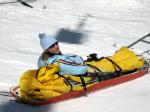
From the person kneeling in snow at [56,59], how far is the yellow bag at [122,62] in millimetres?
372

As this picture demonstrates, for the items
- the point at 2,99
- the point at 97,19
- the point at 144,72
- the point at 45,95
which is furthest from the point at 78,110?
the point at 97,19

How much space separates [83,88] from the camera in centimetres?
526

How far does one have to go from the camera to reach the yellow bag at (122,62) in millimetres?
5648

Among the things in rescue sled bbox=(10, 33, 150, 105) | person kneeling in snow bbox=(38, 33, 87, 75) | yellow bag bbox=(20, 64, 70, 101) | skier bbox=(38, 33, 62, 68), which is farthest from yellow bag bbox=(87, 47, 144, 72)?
yellow bag bbox=(20, 64, 70, 101)

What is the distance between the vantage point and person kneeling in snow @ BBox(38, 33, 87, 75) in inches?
205

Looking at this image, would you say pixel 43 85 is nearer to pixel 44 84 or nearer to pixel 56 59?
pixel 44 84

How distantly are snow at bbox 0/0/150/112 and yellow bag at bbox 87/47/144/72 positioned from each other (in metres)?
0.19

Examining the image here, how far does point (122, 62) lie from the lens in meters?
5.80

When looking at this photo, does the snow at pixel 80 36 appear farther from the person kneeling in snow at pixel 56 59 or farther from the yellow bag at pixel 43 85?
the person kneeling in snow at pixel 56 59

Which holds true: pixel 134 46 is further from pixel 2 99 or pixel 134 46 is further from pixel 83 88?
pixel 2 99

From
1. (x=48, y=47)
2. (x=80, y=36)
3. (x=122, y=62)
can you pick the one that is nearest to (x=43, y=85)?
(x=48, y=47)

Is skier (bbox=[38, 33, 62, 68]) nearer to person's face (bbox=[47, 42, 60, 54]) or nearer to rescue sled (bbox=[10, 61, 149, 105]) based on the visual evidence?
person's face (bbox=[47, 42, 60, 54])

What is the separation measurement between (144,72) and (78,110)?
53.7 inches

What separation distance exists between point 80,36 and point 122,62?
2046 millimetres
